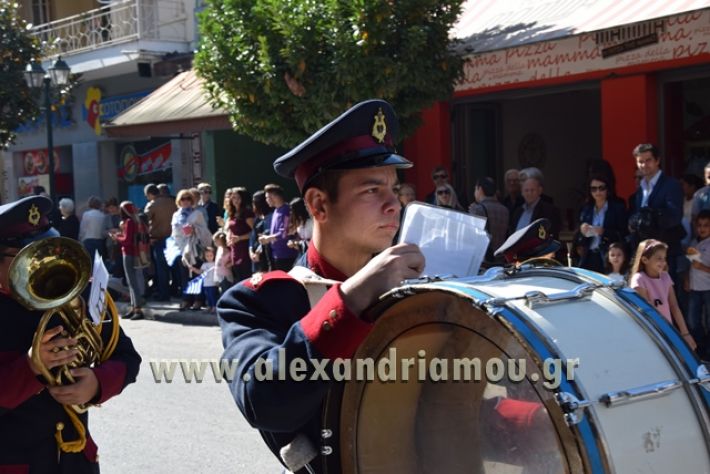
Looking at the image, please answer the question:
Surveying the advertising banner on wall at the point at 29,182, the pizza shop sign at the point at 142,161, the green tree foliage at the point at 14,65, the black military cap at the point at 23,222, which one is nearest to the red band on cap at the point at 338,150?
the black military cap at the point at 23,222

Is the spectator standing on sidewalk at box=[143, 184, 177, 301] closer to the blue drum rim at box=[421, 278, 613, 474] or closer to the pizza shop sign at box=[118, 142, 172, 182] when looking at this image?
the pizza shop sign at box=[118, 142, 172, 182]

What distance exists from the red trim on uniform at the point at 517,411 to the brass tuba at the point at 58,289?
125 centimetres

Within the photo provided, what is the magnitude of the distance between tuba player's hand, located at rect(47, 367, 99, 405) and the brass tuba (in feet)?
0.07

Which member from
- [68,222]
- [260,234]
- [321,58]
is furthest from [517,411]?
[68,222]

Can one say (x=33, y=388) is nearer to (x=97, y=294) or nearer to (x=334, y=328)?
(x=97, y=294)

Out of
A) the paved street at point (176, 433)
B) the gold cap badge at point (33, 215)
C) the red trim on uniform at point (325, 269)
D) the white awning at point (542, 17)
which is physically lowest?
the paved street at point (176, 433)

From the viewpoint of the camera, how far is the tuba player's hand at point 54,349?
8.67 ft

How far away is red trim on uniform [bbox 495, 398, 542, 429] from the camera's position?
1877 mm

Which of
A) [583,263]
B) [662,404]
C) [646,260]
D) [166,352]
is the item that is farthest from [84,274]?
[166,352]

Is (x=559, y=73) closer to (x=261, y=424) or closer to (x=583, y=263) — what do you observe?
(x=583, y=263)

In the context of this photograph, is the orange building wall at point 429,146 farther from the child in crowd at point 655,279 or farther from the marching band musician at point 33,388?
the marching band musician at point 33,388

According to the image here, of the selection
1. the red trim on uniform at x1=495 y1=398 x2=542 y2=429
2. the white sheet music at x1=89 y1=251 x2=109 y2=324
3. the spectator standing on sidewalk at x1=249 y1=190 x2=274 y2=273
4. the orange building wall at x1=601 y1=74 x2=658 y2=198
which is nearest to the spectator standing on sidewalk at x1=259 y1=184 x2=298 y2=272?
the spectator standing on sidewalk at x1=249 y1=190 x2=274 y2=273

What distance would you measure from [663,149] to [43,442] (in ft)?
30.4

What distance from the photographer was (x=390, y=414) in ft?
6.91
